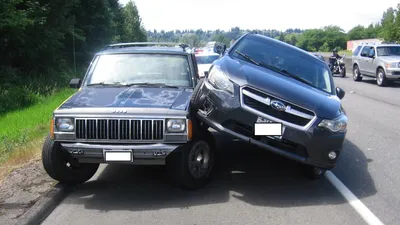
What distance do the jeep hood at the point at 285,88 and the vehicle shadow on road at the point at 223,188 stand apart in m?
1.07

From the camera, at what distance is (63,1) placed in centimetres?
1925

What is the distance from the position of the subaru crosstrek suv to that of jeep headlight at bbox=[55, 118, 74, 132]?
1.58m

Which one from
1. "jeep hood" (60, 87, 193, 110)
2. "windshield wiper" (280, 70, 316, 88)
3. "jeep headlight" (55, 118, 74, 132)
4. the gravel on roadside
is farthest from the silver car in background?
"jeep headlight" (55, 118, 74, 132)

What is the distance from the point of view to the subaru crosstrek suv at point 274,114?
556 cm

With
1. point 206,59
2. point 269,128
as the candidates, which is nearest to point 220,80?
point 269,128

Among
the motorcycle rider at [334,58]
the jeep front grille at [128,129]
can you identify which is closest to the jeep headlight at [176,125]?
the jeep front grille at [128,129]

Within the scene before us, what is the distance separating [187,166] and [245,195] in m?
0.82

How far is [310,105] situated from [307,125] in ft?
0.95

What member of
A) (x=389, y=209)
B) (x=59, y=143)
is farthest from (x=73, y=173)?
(x=389, y=209)

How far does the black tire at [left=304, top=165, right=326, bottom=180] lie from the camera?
6344 mm

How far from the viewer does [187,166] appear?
18.4 feet

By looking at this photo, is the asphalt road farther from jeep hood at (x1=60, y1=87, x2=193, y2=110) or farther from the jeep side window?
the jeep side window

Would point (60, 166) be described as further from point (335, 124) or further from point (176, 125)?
point (335, 124)

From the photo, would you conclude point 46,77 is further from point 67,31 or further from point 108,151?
point 108,151
